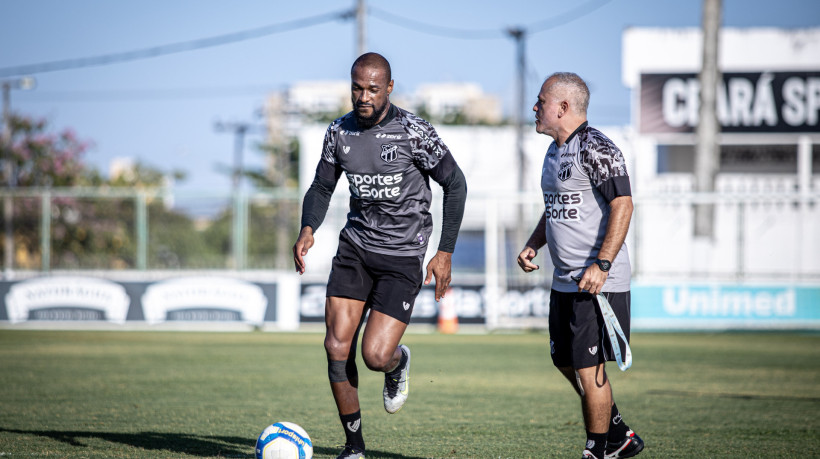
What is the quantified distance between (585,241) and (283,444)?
2.11 metres

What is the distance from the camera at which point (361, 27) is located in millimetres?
24828

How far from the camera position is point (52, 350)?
14.6 meters

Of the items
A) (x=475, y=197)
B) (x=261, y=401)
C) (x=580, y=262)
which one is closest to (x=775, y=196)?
(x=475, y=197)

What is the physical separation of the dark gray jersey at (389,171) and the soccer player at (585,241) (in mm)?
752

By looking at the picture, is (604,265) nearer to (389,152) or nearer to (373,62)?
(389,152)

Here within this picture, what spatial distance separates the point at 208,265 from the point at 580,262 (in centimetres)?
1589

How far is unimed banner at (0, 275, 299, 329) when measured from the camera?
1955 cm

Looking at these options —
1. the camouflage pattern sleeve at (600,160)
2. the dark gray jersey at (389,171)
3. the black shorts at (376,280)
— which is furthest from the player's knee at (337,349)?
the camouflage pattern sleeve at (600,160)

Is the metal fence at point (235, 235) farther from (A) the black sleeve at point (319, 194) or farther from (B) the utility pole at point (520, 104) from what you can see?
(A) the black sleeve at point (319, 194)

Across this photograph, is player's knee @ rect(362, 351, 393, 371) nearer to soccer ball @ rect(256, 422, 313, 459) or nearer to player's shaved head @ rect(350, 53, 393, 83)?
soccer ball @ rect(256, 422, 313, 459)

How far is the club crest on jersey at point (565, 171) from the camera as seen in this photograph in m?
5.22

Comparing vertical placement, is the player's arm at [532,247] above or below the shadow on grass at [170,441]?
above

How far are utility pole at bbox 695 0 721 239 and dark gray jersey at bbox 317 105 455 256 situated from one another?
55.7 feet

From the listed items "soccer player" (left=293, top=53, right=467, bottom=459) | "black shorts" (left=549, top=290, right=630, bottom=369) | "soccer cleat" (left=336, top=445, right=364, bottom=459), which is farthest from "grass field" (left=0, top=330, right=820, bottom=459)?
"black shorts" (left=549, top=290, right=630, bottom=369)
